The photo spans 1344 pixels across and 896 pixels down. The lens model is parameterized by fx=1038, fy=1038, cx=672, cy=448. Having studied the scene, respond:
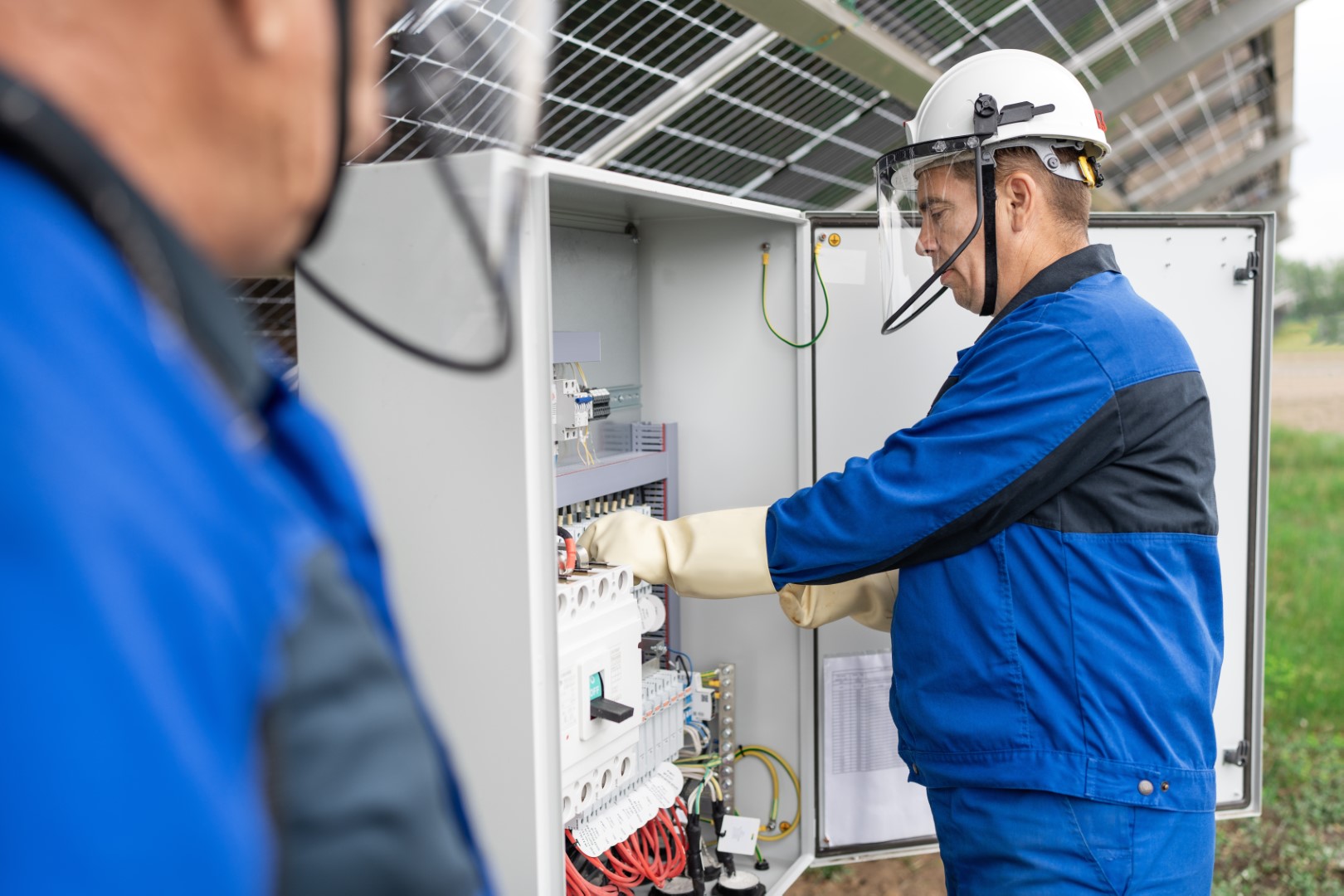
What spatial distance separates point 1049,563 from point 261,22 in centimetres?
141

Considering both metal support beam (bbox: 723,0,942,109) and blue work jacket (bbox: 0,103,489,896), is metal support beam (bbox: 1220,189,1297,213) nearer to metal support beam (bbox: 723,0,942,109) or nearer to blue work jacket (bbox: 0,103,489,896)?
metal support beam (bbox: 723,0,942,109)

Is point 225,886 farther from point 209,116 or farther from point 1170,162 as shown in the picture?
point 1170,162

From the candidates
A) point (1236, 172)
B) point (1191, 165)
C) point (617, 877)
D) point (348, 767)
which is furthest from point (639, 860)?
point (1236, 172)

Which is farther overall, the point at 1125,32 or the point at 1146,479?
the point at 1125,32

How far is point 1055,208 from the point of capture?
5.87 feet

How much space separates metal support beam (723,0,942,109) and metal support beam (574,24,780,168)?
195mm

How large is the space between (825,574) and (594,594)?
392mm

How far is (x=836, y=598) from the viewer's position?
2.08 m

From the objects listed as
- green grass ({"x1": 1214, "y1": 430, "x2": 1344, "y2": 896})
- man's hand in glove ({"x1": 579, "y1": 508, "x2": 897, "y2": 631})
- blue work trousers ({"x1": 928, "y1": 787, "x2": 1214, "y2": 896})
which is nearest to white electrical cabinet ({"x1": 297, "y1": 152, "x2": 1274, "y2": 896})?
man's hand in glove ({"x1": 579, "y1": 508, "x2": 897, "y2": 631})

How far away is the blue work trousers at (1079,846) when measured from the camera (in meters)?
1.57

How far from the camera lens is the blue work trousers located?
1.57m

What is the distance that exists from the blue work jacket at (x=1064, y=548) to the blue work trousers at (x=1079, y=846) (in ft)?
0.11

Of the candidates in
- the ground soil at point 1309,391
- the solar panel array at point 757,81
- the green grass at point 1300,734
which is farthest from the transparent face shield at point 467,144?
the ground soil at point 1309,391

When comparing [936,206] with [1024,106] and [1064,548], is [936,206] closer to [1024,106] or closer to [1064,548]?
[1024,106]
